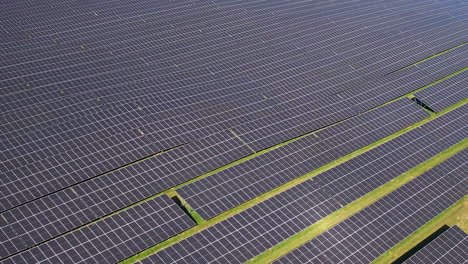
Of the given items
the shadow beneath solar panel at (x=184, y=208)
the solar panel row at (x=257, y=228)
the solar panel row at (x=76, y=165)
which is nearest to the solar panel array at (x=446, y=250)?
the solar panel row at (x=257, y=228)

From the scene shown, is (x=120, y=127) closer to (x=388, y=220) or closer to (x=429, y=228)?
(x=388, y=220)

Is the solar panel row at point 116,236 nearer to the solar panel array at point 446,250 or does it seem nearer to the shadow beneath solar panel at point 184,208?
the shadow beneath solar panel at point 184,208

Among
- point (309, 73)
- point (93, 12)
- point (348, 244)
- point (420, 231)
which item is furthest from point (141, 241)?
point (93, 12)

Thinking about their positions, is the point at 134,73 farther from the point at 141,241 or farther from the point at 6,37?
the point at 141,241

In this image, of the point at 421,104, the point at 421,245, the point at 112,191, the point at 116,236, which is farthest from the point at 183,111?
the point at 421,104

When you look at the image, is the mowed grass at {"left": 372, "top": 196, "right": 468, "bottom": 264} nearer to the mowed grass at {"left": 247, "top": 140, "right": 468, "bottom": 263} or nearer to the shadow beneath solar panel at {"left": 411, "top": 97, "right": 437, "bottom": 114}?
the mowed grass at {"left": 247, "top": 140, "right": 468, "bottom": 263}

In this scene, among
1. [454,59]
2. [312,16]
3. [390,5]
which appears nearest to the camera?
[454,59]
